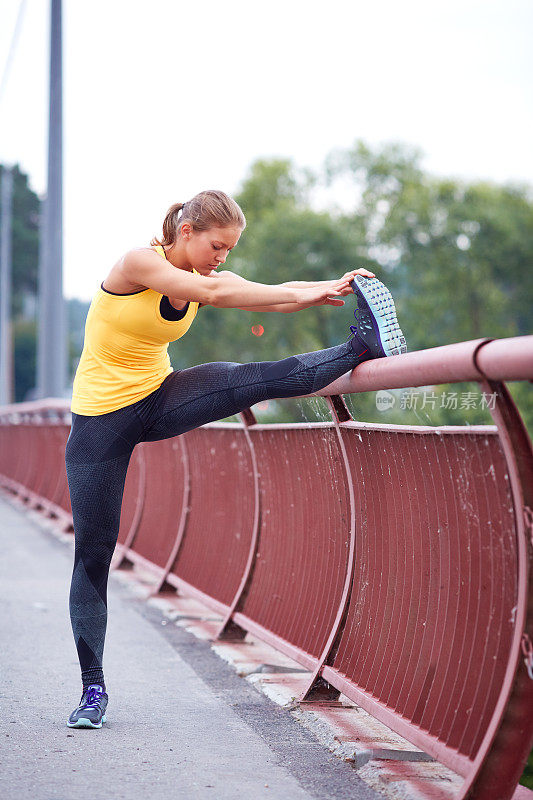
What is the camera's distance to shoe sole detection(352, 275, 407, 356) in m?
3.92

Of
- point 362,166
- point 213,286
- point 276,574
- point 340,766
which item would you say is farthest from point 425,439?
point 362,166

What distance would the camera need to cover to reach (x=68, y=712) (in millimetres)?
4656

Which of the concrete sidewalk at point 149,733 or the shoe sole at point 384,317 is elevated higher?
the shoe sole at point 384,317

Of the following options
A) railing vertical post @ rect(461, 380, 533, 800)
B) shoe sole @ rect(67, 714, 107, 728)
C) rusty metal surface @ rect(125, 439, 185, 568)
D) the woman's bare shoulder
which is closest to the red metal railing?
railing vertical post @ rect(461, 380, 533, 800)

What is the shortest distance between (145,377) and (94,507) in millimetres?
523

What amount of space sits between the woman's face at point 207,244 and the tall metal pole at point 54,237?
1141 cm

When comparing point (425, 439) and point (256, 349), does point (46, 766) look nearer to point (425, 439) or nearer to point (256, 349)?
point (425, 439)

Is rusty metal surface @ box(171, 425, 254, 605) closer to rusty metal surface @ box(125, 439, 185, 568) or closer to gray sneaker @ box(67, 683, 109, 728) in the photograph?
rusty metal surface @ box(125, 439, 185, 568)

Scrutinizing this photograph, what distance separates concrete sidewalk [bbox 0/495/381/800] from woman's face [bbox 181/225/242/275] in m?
1.73

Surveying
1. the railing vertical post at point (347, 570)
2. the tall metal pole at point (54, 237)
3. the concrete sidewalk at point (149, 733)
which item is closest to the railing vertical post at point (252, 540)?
the concrete sidewalk at point (149, 733)

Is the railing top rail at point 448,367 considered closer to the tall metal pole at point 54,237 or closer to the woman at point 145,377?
the woman at point 145,377

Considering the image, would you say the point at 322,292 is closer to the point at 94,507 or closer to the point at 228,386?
the point at 228,386

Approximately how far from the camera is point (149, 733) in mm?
4348

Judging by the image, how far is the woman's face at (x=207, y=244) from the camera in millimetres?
4262
